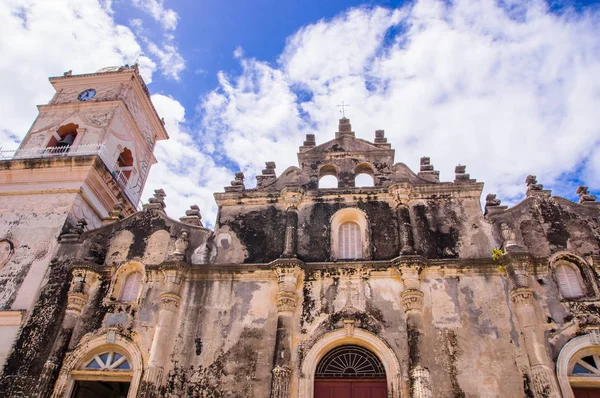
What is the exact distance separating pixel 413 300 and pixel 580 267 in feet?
16.3

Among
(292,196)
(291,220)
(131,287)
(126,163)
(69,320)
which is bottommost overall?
(69,320)

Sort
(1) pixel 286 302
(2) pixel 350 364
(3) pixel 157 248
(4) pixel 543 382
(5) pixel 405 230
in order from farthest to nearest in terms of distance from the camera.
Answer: (3) pixel 157 248 < (5) pixel 405 230 < (1) pixel 286 302 < (2) pixel 350 364 < (4) pixel 543 382

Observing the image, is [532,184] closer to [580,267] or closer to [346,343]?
[580,267]

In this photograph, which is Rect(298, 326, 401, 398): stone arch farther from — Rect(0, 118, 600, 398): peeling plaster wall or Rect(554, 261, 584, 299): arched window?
Rect(554, 261, 584, 299): arched window

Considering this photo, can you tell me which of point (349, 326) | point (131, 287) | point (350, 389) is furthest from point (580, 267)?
point (131, 287)

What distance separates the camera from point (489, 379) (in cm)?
1194

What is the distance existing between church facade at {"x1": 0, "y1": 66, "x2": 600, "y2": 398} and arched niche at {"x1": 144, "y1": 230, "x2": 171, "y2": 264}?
1.9 inches

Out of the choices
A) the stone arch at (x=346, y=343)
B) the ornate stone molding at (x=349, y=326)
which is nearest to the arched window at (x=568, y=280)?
the stone arch at (x=346, y=343)

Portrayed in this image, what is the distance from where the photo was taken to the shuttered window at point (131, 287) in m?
14.9

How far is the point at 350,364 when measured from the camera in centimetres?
1288

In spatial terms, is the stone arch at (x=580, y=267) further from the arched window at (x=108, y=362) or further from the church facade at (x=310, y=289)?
the arched window at (x=108, y=362)

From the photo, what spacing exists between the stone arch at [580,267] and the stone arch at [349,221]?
5352 millimetres

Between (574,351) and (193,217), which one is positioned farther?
(193,217)

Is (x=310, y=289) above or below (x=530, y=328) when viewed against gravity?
above
